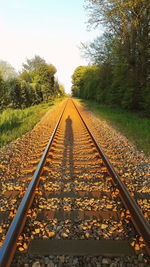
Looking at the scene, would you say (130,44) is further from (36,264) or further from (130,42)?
(36,264)

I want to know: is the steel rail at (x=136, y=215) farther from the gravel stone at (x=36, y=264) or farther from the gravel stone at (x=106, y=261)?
the gravel stone at (x=36, y=264)

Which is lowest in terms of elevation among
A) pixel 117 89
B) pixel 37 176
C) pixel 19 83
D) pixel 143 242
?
pixel 143 242

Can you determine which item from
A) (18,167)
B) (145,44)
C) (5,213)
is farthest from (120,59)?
(5,213)

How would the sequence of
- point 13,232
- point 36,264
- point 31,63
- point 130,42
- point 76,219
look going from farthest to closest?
point 31,63, point 130,42, point 76,219, point 13,232, point 36,264

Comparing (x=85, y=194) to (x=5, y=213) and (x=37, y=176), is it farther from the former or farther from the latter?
(x=5, y=213)

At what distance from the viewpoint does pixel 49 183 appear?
11.9ft

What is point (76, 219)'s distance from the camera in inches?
103

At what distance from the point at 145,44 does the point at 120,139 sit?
1003 cm

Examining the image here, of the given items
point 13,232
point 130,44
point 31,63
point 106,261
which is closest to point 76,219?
point 106,261

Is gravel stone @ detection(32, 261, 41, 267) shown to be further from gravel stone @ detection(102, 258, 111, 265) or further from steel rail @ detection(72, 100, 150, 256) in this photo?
steel rail @ detection(72, 100, 150, 256)

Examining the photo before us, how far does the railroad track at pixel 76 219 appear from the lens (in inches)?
82.6

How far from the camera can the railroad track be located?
210cm

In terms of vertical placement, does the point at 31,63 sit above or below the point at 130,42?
above

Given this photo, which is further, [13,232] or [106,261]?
[13,232]
